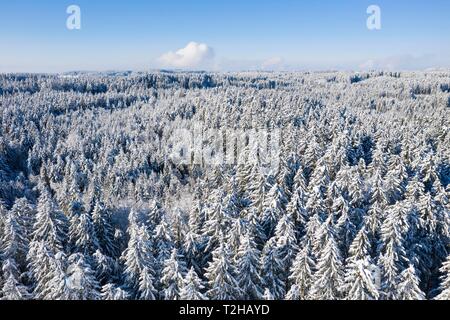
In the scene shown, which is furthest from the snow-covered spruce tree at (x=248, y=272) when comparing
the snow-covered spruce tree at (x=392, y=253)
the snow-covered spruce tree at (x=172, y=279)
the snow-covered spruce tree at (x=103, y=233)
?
the snow-covered spruce tree at (x=103, y=233)

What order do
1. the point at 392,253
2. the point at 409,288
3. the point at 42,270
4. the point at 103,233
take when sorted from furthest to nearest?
the point at 103,233
the point at 392,253
the point at 42,270
the point at 409,288

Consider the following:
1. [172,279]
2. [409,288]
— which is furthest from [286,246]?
[172,279]

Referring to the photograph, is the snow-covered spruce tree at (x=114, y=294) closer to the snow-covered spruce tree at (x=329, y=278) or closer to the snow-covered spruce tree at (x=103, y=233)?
the snow-covered spruce tree at (x=329, y=278)

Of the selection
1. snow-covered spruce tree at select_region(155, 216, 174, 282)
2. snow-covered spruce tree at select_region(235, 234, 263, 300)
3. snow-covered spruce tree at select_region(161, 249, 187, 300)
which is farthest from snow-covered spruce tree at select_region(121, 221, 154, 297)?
snow-covered spruce tree at select_region(235, 234, 263, 300)

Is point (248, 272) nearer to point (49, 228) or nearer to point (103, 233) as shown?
point (103, 233)

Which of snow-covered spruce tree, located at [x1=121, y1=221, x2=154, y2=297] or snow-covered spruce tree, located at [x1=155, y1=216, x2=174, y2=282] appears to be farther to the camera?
snow-covered spruce tree, located at [x1=155, y1=216, x2=174, y2=282]

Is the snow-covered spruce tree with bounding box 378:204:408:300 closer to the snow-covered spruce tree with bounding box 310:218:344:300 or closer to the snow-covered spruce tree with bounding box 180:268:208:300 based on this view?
the snow-covered spruce tree with bounding box 310:218:344:300
